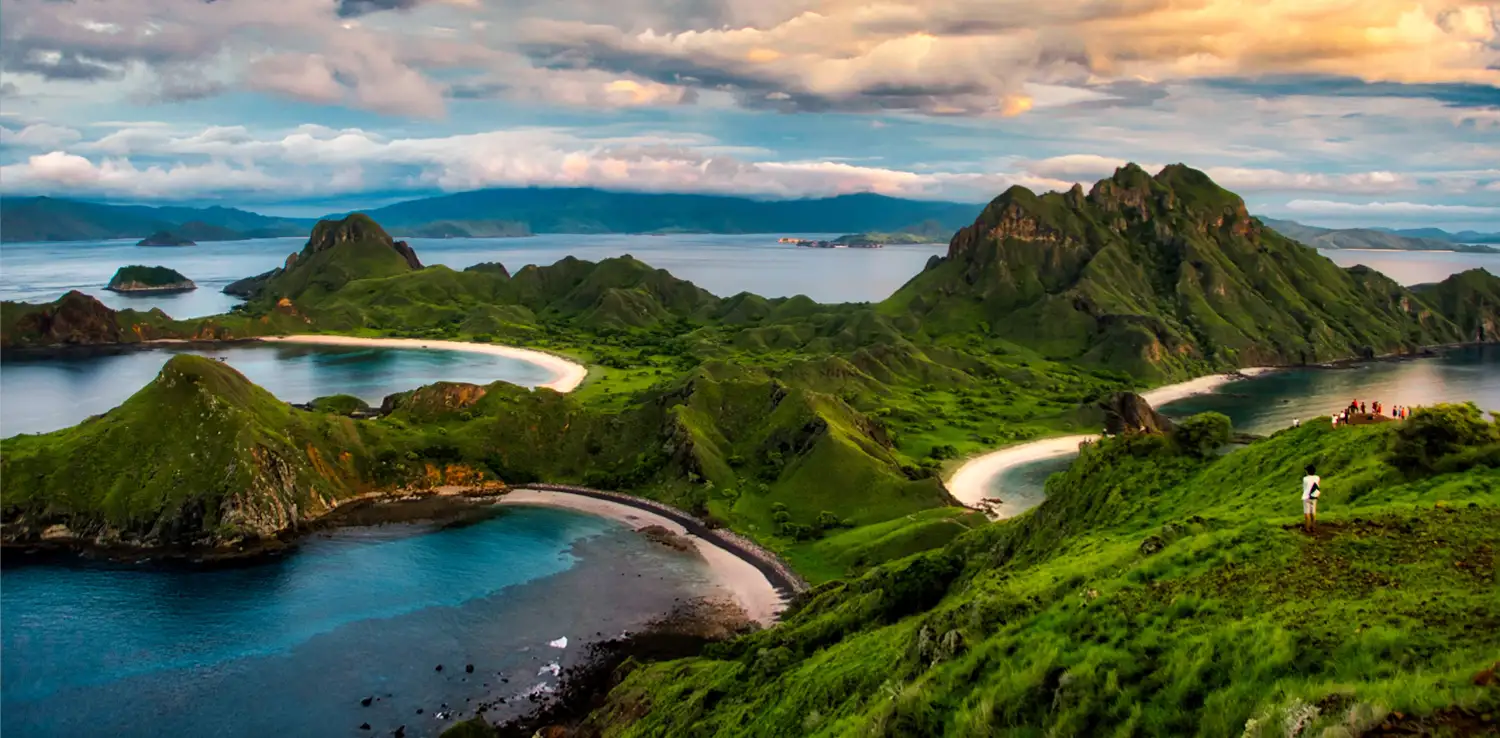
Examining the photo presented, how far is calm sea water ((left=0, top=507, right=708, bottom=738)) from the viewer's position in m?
74.7

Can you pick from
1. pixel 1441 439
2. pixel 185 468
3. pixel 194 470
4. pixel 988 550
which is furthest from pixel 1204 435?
pixel 185 468

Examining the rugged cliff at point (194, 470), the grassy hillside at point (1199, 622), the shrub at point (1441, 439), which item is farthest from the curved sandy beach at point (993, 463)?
the shrub at point (1441, 439)

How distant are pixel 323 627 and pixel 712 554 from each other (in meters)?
46.0

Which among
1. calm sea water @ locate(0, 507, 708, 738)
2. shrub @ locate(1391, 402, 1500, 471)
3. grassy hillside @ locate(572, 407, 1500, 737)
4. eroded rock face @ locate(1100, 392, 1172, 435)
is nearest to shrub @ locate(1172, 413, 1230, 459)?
grassy hillside @ locate(572, 407, 1500, 737)

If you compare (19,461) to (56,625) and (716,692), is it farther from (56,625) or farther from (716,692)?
(716,692)

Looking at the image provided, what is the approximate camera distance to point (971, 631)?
1394 inches

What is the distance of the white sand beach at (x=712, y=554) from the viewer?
97.6m

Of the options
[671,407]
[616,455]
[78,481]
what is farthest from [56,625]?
[671,407]

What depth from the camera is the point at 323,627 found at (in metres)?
90.7

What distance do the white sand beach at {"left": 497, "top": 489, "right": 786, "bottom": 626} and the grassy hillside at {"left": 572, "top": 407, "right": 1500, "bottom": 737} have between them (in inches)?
1489

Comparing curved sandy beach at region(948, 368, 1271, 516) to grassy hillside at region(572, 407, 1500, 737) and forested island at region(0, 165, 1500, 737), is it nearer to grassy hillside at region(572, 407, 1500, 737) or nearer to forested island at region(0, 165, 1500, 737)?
forested island at region(0, 165, 1500, 737)

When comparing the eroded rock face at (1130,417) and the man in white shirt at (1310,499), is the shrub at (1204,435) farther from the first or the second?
the eroded rock face at (1130,417)

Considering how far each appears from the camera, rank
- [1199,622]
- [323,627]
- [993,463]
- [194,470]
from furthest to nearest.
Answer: [993,463], [194,470], [323,627], [1199,622]

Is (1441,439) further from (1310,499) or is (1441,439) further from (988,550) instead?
(988,550)
